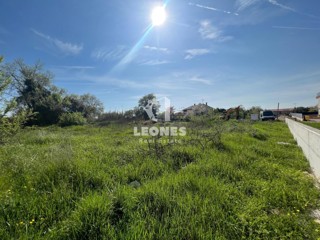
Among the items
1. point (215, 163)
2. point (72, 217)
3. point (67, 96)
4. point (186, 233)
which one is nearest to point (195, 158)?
point (215, 163)

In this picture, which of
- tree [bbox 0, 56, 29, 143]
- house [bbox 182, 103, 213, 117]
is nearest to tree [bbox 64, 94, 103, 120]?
house [bbox 182, 103, 213, 117]

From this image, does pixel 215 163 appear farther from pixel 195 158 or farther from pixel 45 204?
pixel 45 204

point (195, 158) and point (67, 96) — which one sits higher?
point (67, 96)

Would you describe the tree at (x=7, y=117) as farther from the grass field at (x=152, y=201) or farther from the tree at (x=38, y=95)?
the tree at (x=38, y=95)

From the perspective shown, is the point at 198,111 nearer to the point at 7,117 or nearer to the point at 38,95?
the point at 7,117

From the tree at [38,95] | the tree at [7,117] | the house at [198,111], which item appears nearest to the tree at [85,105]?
the tree at [38,95]

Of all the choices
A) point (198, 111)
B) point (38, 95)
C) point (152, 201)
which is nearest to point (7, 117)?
point (152, 201)

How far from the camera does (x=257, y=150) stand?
5.49m

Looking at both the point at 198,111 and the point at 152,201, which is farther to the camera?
the point at 198,111

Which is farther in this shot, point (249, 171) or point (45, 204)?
point (249, 171)

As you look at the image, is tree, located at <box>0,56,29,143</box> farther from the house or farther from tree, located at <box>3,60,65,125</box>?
tree, located at <box>3,60,65,125</box>

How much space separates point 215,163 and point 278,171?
1.33m

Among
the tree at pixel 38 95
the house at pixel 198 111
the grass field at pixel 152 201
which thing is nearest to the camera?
the grass field at pixel 152 201

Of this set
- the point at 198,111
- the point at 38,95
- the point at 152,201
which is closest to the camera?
the point at 152,201
